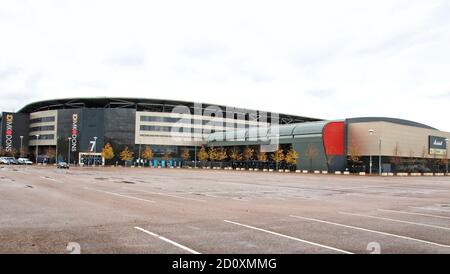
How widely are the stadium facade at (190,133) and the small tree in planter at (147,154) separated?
1.67 metres

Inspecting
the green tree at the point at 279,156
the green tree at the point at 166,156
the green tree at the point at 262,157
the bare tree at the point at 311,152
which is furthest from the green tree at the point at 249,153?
the green tree at the point at 166,156

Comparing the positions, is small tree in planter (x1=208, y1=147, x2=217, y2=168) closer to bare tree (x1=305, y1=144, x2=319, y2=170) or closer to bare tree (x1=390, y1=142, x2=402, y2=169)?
bare tree (x1=305, y1=144, x2=319, y2=170)

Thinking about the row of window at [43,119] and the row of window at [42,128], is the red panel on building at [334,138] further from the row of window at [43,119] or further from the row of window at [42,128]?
the row of window at [43,119]

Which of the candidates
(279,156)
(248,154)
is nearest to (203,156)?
(248,154)

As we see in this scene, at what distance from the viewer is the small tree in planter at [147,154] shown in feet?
398

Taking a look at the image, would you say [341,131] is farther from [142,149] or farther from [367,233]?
[367,233]

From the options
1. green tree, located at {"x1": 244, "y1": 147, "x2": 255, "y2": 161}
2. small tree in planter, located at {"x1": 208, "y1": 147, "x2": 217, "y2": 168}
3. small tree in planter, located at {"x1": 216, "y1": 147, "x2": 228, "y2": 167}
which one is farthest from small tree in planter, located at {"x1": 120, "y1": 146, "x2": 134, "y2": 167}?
green tree, located at {"x1": 244, "y1": 147, "x2": 255, "y2": 161}

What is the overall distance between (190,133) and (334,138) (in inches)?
2311

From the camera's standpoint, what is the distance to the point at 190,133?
130 meters

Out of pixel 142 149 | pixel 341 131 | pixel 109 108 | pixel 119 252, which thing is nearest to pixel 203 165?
pixel 142 149

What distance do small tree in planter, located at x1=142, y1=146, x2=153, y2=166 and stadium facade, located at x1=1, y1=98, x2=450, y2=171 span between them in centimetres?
167

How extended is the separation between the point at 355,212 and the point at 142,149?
11532cm

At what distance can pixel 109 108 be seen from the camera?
4941 inches

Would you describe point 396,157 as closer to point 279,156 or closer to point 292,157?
point 292,157
